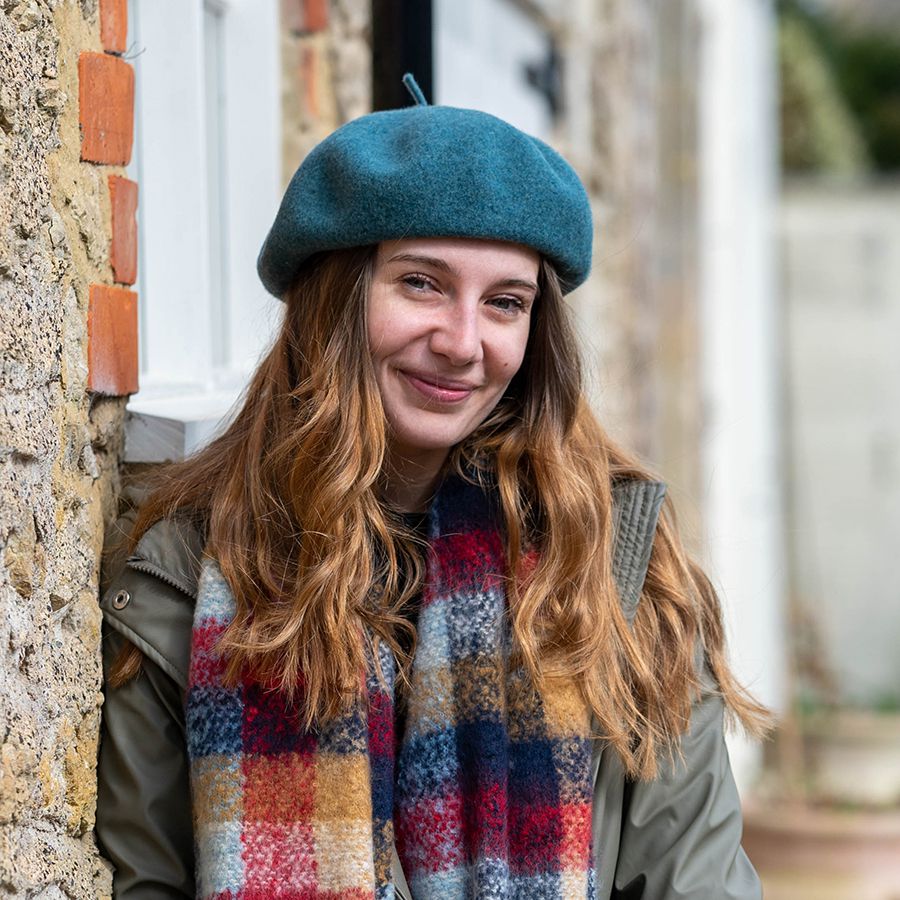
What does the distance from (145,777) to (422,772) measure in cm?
38

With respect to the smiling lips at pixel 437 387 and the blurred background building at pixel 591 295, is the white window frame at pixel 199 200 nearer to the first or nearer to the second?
the blurred background building at pixel 591 295

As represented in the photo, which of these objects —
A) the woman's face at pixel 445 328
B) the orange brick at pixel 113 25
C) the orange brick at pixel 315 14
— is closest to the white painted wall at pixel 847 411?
the orange brick at pixel 315 14

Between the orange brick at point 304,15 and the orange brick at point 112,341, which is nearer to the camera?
the orange brick at point 112,341

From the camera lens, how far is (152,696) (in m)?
1.87

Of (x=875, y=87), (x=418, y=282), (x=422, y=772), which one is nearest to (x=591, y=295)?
(x=418, y=282)

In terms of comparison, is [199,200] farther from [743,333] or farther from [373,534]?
[743,333]

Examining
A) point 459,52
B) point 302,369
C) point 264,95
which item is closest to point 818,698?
point 459,52

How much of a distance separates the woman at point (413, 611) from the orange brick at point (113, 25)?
0.35m

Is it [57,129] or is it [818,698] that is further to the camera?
[818,698]

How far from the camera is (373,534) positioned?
78.0 inches

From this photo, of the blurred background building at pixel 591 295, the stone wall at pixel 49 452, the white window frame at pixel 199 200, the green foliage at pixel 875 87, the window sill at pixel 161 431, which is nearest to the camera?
the stone wall at pixel 49 452

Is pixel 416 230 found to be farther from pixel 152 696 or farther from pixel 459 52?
pixel 459 52

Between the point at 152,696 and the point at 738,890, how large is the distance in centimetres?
89

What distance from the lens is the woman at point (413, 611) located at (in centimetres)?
179
